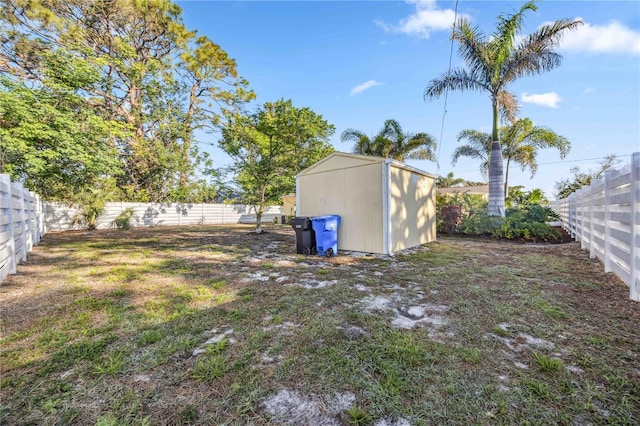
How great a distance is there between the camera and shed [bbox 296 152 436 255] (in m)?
5.93

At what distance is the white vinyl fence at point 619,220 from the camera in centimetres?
276

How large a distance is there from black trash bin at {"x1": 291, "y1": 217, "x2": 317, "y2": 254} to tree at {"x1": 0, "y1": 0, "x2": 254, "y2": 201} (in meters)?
10.6

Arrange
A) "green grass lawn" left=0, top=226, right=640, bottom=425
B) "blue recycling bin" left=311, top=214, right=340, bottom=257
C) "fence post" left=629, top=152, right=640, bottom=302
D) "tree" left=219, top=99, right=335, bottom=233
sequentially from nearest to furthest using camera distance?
"green grass lawn" left=0, top=226, right=640, bottom=425
"fence post" left=629, top=152, right=640, bottom=302
"blue recycling bin" left=311, top=214, right=340, bottom=257
"tree" left=219, top=99, right=335, bottom=233

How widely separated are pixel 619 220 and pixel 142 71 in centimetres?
1862

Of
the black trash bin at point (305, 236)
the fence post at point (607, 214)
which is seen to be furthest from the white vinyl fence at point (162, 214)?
the fence post at point (607, 214)

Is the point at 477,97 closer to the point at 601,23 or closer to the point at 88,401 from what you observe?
the point at 601,23

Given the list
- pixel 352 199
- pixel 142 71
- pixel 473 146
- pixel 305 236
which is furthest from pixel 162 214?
pixel 473 146

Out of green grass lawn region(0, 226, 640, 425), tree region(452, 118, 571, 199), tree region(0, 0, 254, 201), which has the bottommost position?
green grass lawn region(0, 226, 640, 425)

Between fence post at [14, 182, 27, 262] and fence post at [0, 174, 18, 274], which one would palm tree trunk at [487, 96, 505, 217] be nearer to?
fence post at [0, 174, 18, 274]

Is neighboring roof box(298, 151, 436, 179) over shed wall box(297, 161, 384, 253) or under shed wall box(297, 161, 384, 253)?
over

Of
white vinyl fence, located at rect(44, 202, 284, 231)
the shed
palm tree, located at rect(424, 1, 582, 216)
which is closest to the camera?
the shed

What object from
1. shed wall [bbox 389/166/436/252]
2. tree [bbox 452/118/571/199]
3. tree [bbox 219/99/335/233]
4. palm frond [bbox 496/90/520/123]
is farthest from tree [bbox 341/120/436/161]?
shed wall [bbox 389/166/436/252]

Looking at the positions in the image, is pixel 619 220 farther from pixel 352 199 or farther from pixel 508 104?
pixel 508 104

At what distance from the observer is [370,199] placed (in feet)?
20.0
